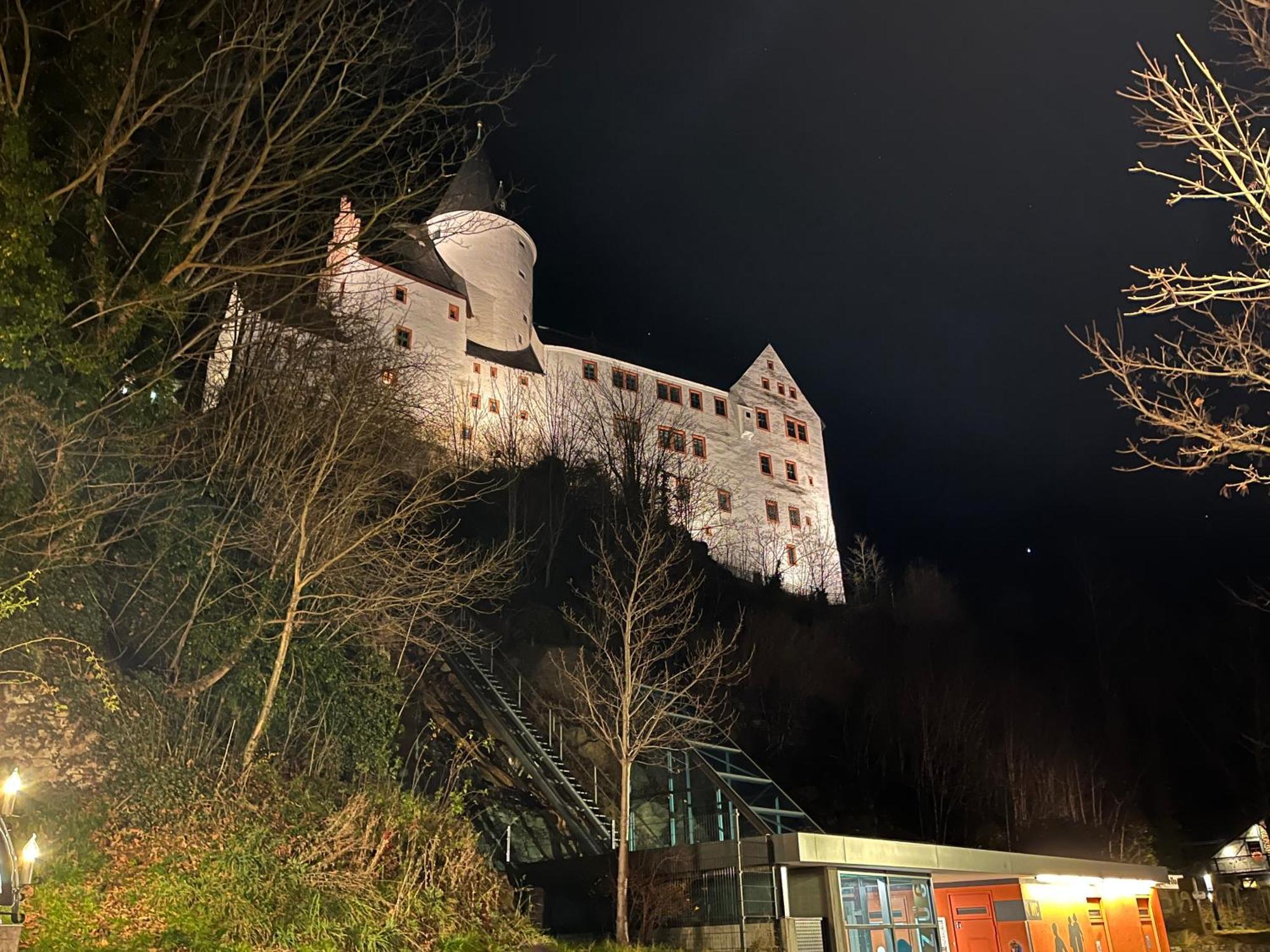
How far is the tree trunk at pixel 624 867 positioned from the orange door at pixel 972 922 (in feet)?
19.5

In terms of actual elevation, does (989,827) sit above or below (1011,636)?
below

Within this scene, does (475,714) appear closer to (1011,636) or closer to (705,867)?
(705,867)

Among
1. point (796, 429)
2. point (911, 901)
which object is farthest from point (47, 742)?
point (796, 429)

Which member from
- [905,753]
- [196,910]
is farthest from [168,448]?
[905,753]

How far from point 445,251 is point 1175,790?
44091mm

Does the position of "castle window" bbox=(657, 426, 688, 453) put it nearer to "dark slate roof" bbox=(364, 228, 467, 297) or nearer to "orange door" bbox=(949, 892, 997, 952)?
"dark slate roof" bbox=(364, 228, 467, 297)

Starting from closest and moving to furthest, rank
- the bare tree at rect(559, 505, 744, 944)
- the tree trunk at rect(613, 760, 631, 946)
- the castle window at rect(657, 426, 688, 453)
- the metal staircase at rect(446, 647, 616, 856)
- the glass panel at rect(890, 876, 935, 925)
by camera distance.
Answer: the tree trunk at rect(613, 760, 631, 946), the glass panel at rect(890, 876, 935, 925), the bare tree at rect(559, 505, 744, 944), the metal staircase at rect(446, 647, 616, 856), the castle window at rect(657, 426, 688, 453)

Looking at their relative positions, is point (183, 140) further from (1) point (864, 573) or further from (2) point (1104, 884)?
(1) point (864, 573)

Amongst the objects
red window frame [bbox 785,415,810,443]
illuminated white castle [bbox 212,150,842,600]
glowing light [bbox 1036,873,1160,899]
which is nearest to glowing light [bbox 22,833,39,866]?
glowing light [bbox 1036,873,1160,899]

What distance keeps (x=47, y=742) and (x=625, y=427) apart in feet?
87.5

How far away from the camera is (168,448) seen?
12.7 meters

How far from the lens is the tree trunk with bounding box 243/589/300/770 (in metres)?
11.6

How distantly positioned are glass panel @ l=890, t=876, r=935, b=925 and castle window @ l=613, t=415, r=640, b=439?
21.8m

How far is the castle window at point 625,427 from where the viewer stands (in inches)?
1387
